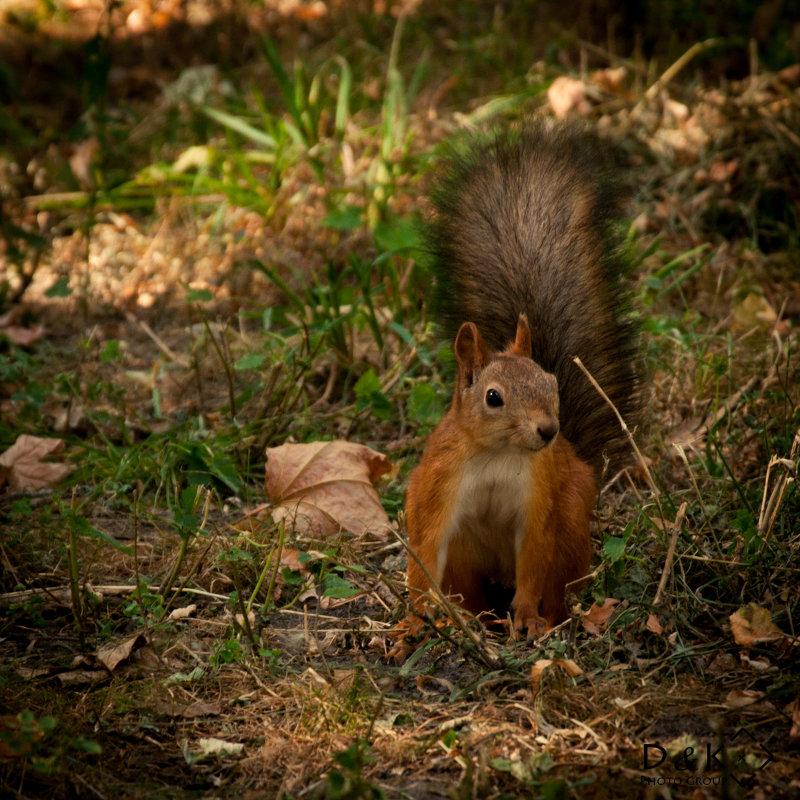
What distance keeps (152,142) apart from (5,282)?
4.29 feet

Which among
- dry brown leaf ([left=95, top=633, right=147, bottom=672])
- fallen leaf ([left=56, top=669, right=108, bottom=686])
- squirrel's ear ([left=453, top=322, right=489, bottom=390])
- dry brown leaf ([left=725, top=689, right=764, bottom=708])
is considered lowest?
fallen leaf ([left=56, top=669, right=108, bottom=686])

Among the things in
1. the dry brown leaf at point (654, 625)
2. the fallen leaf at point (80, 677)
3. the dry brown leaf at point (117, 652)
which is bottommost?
the fallen leaf at point (80, 677)

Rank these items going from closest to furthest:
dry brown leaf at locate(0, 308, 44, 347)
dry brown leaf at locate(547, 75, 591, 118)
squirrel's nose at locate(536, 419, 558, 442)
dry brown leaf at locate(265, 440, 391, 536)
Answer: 1. squirrel's nose at locate(536, 419, 558, 442)
2. dry brown leaf at locate(265, 440, 391, 536)
3. dry brown leaf at locate(0, 308, 44, 347)
4. dry brown leaf at locate(547, 75, 591, 118)

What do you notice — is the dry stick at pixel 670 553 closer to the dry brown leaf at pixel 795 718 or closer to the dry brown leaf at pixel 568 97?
the dry brown leaf at pixel 795 718

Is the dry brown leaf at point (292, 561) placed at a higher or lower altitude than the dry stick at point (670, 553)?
lower

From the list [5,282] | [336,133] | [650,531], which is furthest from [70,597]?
[336,133]

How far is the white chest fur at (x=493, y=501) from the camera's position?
245 centimetres

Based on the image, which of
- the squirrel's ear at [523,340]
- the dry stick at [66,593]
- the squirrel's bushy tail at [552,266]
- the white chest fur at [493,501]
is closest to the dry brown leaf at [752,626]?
the white chest fur at [493,501]

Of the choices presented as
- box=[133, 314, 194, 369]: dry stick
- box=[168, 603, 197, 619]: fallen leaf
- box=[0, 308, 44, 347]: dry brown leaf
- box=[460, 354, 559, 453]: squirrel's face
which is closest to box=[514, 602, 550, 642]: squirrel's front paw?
box=[460, 354, 559, 453]: squirrel's face

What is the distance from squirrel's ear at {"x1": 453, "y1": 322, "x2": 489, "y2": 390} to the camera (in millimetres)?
2496

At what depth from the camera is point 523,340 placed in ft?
8.43

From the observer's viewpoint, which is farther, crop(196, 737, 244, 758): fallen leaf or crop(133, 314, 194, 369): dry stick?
crop(133, 314, 194, 369): dry stick

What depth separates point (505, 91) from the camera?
5.12m

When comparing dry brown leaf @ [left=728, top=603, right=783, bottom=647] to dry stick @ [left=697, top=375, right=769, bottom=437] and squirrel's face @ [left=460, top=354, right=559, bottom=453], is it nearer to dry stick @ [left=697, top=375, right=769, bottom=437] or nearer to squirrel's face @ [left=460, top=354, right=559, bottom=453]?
squirrel's face @ [left=460, top=354, right=559, bottom=453]
